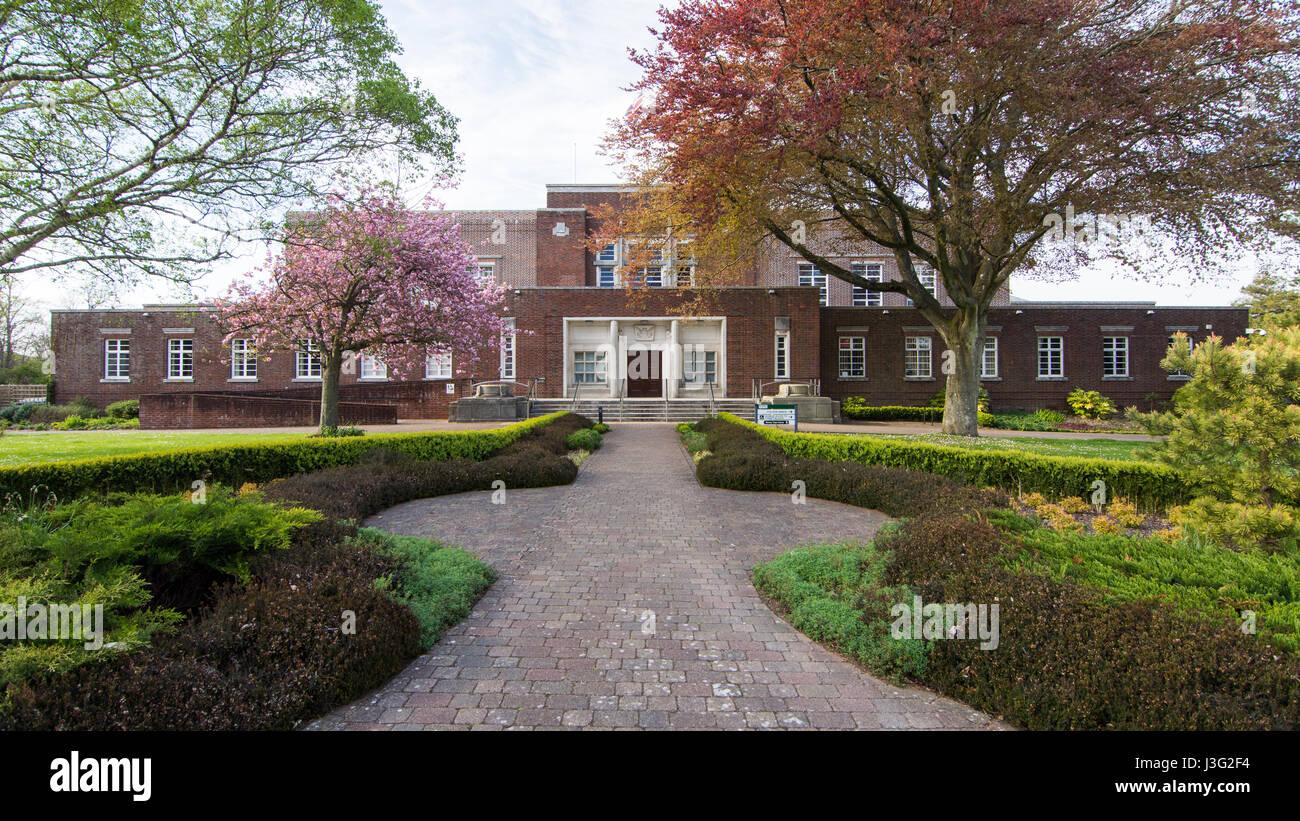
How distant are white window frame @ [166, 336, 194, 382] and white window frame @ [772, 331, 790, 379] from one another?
31.1 metres

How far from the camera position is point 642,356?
28.8m

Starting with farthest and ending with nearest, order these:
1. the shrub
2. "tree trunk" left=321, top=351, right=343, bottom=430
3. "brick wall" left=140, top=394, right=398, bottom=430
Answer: the shrub → "brick wall" left=140, top=394, right=398, bottom=430 → "tree trunk" left=321, top=351, right=343, bottom=430

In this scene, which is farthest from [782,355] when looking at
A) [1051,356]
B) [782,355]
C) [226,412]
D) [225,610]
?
[225,610]

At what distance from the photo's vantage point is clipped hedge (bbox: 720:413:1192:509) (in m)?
7.51

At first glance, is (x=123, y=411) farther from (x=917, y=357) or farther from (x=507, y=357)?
(x=917, y=357)

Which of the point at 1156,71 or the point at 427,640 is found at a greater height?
the point at 1156,71

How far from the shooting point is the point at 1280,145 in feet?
37.9

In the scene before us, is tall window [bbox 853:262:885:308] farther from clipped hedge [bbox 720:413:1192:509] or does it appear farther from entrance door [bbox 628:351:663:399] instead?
clipped hedge [bbox 720:413:1192:509]

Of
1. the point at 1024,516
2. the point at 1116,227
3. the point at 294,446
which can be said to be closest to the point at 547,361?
the point at 294,446

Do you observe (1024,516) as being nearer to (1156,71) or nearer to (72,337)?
(1156,71)

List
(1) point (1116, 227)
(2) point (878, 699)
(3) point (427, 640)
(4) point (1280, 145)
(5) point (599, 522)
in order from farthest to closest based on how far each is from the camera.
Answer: (1) point (1116, 227) < (4) point (1280, 145) < (5) point (599, 522) < (3) point (427, 640) < (2) point (878, 699)

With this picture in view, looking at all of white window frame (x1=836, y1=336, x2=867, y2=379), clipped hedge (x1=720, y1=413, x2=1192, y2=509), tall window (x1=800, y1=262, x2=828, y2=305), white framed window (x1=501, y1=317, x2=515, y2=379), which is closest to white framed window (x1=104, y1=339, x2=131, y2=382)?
white framed window (x1=501, y1=317, x2=515, y2=379)

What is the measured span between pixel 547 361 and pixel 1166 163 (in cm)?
2276

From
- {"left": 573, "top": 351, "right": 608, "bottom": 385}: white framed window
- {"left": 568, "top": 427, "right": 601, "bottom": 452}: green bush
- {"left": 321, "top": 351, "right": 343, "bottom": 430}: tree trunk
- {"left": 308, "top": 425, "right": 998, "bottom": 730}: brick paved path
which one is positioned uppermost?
{"left": 573, "top": 351, "right": 608, "bottom": 385}: white framed window
